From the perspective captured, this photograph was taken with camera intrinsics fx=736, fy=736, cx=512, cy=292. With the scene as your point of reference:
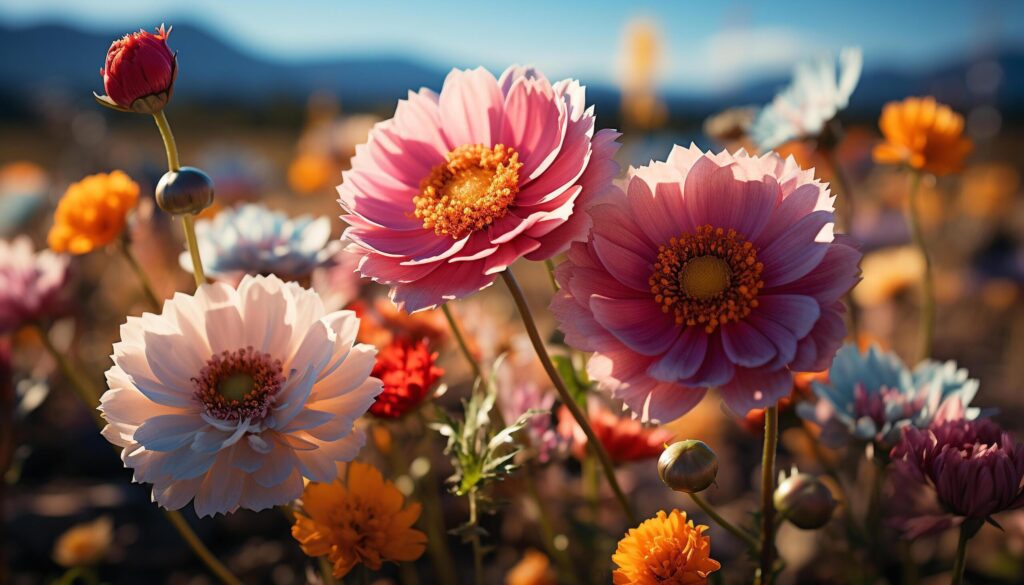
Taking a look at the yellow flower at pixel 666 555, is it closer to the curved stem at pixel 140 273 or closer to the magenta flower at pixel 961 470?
the magenta flower at pixel 961 470

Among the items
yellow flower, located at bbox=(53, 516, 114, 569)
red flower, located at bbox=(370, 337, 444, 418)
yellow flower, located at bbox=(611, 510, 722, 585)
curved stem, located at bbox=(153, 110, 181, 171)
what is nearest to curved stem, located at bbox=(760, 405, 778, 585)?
yellow flower, located at bbox=(611, 510, 722, 585)

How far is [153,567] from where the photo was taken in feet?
7.26

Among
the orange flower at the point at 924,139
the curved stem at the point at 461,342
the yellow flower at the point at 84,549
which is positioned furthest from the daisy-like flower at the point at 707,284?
the yellow flower at the point at 84,549

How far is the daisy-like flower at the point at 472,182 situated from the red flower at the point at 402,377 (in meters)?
0.19

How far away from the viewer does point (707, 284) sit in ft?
3.18

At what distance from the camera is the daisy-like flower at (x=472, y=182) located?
92 cm

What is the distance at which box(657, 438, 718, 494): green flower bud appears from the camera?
910 millimetres

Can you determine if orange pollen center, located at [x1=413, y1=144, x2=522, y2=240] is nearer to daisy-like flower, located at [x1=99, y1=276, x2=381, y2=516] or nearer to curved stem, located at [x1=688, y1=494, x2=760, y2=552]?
daisy-like flower, located at [x1=99, y1=276, x2=381, y2=516]

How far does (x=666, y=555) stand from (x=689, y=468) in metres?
0.12

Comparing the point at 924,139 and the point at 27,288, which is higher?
the point at 924,139

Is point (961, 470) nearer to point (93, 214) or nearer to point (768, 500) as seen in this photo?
point (768, 500)

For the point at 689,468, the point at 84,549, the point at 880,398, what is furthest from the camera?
the point at 84,549

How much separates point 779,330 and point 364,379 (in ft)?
1.74

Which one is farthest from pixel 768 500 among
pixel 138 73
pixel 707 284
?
pixel 138 73
